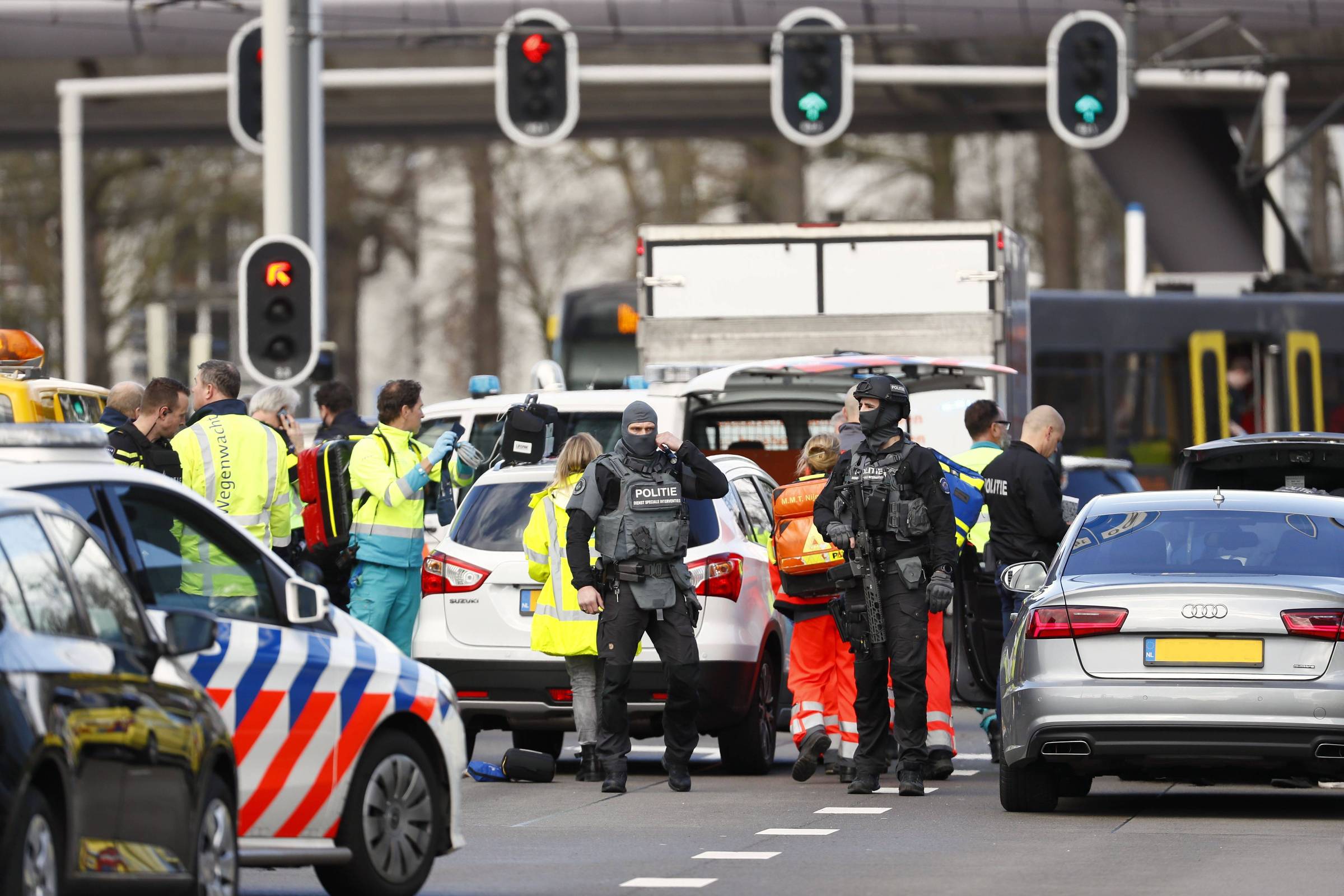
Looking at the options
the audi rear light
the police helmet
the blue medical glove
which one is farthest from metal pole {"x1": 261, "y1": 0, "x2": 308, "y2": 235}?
the audi rear light

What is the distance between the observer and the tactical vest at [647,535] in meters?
11.9

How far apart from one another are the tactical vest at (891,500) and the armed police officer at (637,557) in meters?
0.66

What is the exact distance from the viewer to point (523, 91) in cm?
2455

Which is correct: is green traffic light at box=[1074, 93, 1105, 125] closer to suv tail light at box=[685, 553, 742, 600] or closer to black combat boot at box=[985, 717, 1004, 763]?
black combat boot at box=[985, 717, 1004, 763]

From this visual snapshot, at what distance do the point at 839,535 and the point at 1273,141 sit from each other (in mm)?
23343

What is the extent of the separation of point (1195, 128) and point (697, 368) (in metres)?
17.2

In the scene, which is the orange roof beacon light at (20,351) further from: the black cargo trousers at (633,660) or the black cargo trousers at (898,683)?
the black cargo trousers at (898,683)

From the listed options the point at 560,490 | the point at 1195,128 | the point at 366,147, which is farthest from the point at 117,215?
the point at 560,490

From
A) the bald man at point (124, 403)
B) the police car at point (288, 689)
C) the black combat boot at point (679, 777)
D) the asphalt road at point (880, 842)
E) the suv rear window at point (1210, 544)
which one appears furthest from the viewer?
the bald man at point (124, 403)

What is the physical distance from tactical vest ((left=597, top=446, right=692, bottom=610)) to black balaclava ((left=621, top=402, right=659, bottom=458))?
0.06 meters

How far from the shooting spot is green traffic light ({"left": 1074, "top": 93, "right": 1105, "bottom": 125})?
24.8 metres

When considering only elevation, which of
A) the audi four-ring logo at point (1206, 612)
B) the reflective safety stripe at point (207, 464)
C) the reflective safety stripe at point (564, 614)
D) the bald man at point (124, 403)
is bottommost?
the reflective safety stripe at point (564, 614)

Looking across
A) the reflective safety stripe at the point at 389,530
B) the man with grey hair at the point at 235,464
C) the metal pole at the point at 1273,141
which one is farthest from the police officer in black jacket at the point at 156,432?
the metal pole at the point at 1273,141

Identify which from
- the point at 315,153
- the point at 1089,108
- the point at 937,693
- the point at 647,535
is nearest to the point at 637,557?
the point at 647,535
